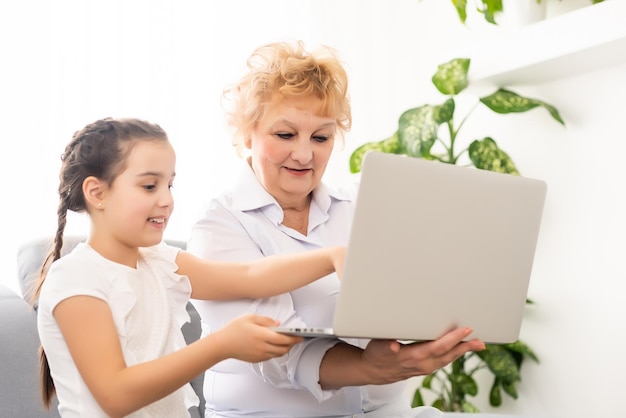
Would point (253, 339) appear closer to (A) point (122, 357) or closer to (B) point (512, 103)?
(A) point (122, 357)

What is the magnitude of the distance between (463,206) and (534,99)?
154 centimetres

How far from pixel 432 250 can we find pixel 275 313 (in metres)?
0.46

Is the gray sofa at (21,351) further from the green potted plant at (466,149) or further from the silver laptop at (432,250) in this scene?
the green potted plant at (466,149)

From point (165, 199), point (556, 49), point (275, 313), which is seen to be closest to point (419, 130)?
point (556, 49)

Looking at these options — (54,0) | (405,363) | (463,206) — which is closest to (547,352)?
(405,363)

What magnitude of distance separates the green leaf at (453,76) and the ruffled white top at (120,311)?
159cm

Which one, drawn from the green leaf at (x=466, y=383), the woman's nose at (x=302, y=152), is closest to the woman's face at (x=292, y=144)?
the woman's nose at (x=302, y=152)

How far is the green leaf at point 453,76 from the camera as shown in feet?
9.14

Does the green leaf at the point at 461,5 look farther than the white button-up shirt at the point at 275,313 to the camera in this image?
Yes

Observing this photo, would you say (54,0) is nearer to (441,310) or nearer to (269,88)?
(269,88)

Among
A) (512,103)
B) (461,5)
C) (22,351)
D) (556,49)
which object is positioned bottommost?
(22,351)

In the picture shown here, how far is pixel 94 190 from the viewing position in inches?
55.0

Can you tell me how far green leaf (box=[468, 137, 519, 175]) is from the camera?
277 centimetres

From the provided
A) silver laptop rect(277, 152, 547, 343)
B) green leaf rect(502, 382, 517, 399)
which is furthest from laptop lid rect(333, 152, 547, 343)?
green leaf rect(502, 382, 517, 399)
